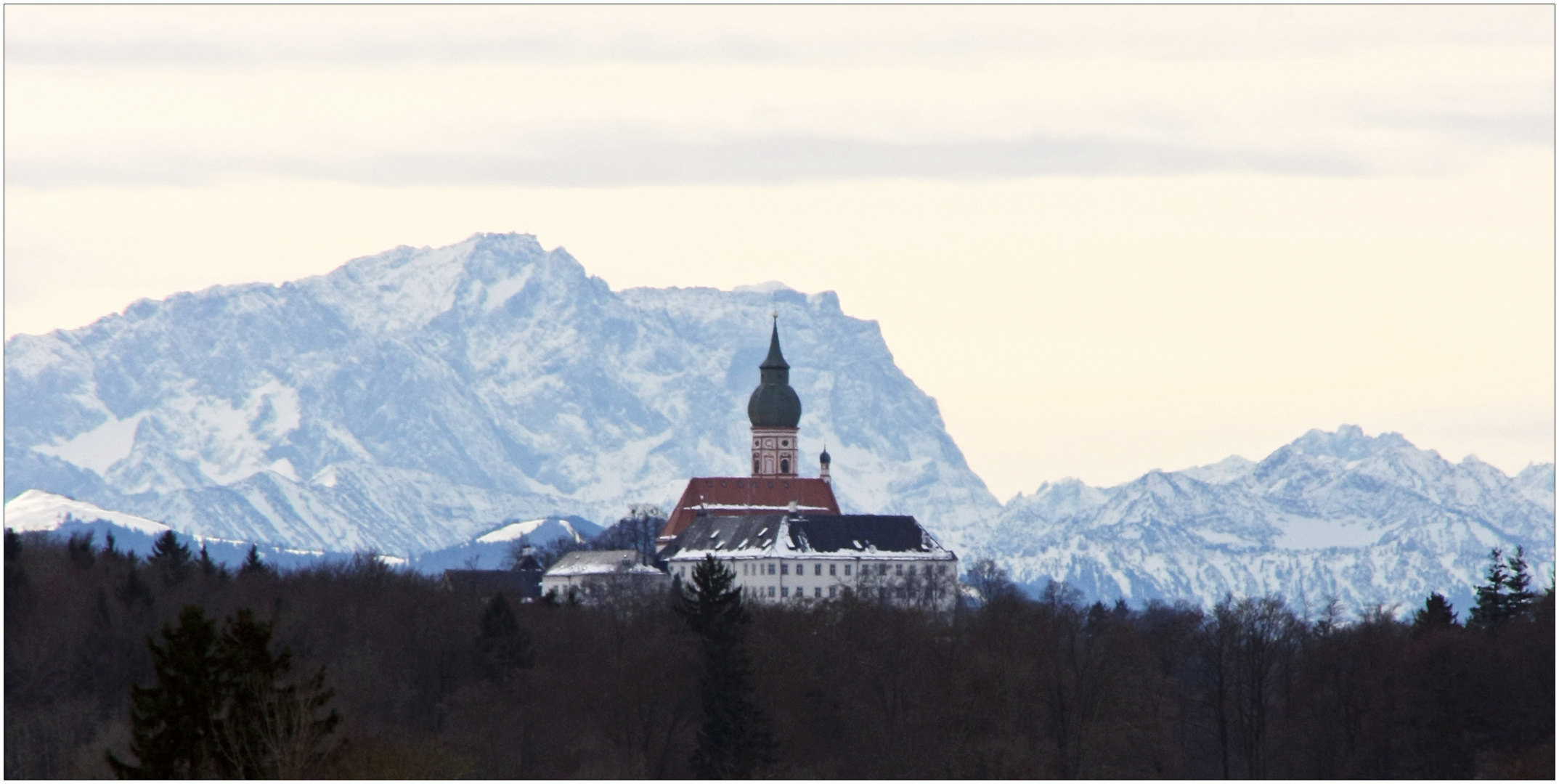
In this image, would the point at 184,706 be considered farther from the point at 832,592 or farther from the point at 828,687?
the point at 832,592

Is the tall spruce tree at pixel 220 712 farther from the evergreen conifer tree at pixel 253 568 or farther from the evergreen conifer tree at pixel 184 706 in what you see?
the evergreen conifer tree at pixel 253 568

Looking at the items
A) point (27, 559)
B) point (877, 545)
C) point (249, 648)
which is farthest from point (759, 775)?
point (877, 545)

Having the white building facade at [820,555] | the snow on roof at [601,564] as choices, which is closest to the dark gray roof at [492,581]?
the snow on roof at [601,564]

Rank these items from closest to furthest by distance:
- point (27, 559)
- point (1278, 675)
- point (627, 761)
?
point (627, 761)
point (1278, 675)
point (27, 559)

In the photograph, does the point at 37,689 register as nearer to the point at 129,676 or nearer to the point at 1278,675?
the point at 129,676

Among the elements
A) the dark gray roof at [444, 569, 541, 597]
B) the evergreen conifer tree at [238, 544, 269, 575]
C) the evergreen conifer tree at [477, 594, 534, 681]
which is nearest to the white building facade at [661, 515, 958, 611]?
the dark gray roof at [444, 569, 541, 597]
